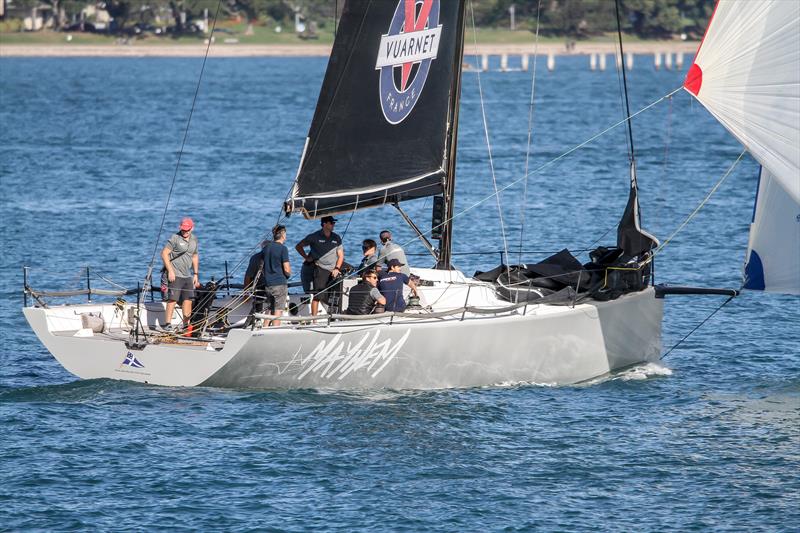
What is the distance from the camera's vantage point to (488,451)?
65.4 feet

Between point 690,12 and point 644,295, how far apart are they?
165m

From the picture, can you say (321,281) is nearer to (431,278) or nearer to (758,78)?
(431,278)

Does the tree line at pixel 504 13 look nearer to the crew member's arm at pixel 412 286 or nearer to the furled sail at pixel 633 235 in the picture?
the furled sail at pixel 633 235

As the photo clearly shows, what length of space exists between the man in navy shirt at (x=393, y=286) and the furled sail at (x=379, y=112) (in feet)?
6.20

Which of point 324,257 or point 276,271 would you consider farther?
point 324,257

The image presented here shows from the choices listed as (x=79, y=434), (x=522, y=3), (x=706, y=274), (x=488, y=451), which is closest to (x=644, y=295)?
(x=488, y=451)

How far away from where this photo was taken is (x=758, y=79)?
19422 mm

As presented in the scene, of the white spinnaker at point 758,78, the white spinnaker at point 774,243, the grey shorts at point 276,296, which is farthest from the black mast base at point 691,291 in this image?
the grey shorts at point 276,296

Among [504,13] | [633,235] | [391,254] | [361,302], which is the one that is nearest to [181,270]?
[361,302]

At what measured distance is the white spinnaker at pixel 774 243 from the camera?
70.3ft

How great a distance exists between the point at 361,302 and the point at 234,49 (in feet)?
533

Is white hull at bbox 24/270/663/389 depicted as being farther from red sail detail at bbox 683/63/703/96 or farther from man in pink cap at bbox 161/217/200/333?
red sail detail at bbox 683/63/703/96

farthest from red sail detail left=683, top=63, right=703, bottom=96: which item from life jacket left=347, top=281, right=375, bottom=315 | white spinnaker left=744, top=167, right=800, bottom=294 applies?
life jacket left=347, top=281, right=375, bottom=315

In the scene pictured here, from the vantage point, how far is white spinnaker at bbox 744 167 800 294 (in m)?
21.4
